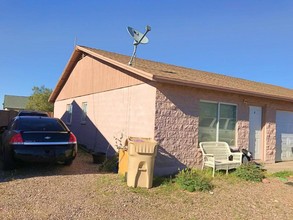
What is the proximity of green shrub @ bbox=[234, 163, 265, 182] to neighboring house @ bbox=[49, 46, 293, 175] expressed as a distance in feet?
4.37

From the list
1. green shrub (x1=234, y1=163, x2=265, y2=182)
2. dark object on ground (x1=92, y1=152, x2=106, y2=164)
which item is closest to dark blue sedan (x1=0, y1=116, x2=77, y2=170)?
dark object on ground (x1=92, y1=152, x2=106, y2=164)

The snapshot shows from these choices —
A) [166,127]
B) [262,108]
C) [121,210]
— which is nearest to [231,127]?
[262,108]

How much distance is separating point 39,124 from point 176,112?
4085 millimetres

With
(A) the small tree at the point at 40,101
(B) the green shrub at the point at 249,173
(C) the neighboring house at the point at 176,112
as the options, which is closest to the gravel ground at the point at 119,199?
(B) the green shrub at the point at 249,173

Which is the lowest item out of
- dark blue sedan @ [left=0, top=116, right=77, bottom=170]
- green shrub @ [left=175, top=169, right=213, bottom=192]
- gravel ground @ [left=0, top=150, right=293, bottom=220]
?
gravel ground @ [left=0, top=150, right=293, bottom=220]

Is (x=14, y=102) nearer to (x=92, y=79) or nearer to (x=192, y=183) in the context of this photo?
(x=92, y=79)

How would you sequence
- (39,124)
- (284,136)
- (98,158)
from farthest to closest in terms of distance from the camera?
(284,136) → (98,158) → (39,124)

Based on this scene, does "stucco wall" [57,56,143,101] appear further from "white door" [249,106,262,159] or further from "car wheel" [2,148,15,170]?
"white door" [249,106,262,159]

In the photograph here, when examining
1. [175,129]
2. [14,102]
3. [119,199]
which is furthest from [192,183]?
[14,102]

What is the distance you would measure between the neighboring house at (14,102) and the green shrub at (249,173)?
5326 centimetres

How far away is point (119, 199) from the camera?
6828 mm

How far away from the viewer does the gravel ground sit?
5988 millimetres

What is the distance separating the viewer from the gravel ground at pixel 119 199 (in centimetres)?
599

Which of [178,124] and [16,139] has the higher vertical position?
[178,124]
